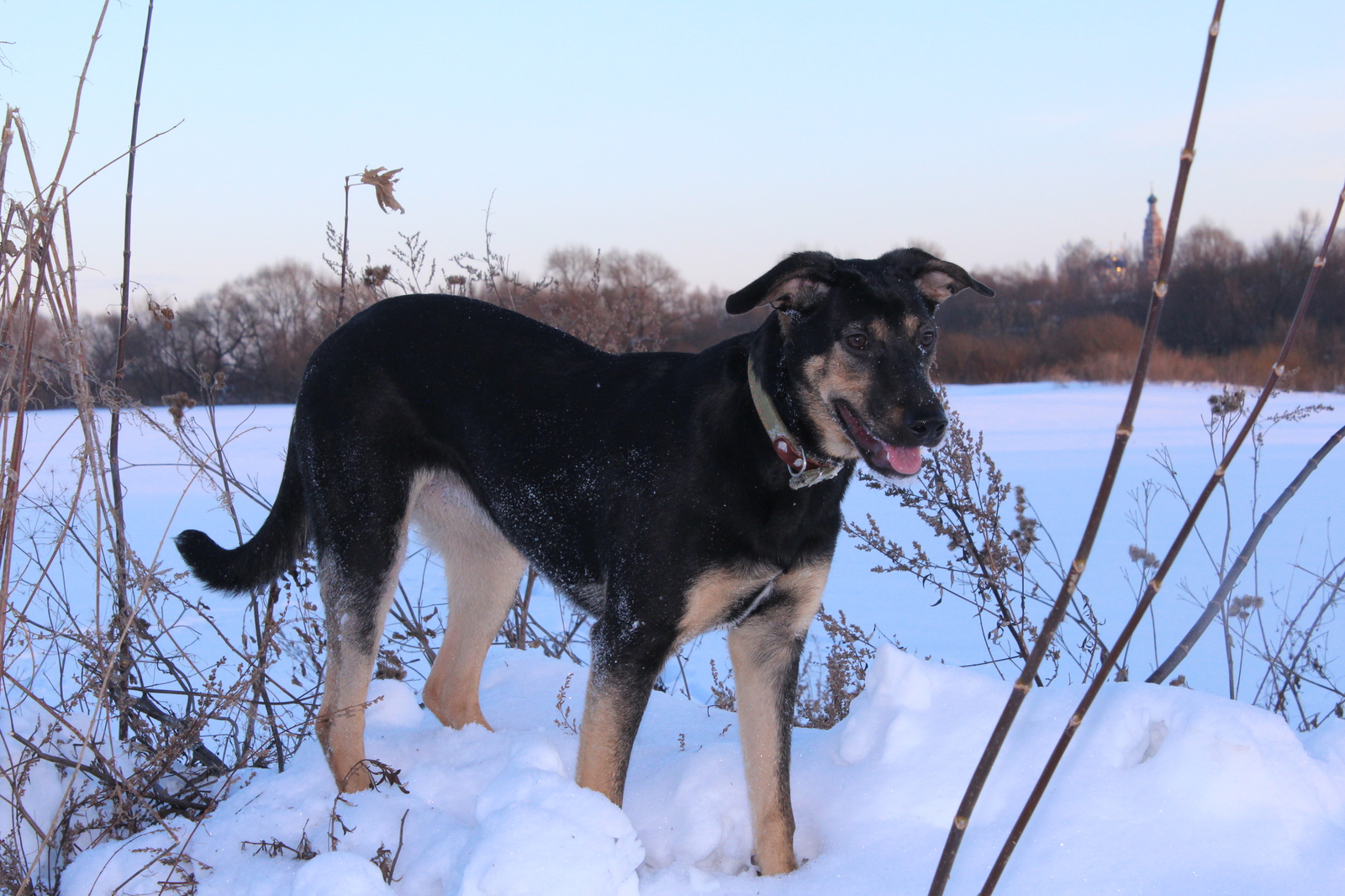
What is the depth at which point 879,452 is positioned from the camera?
106 inches

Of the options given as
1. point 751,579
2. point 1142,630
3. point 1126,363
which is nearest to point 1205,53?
point 751,579

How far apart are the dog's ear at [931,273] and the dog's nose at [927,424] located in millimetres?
677

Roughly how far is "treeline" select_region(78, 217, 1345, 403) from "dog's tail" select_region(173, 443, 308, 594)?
249 centimetres

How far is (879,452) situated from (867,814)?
1.07 meters

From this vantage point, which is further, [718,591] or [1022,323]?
[1022,323]

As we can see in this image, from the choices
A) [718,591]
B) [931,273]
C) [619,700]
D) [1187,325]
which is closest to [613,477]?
[718,591]

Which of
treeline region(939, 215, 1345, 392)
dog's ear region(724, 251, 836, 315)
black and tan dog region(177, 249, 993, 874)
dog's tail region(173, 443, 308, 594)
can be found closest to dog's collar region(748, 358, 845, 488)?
black and tan dog region(177, 249, 993, 874)

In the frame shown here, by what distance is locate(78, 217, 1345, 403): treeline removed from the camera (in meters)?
7.22

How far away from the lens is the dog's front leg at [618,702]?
9.36 ft

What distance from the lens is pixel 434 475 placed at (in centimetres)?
368

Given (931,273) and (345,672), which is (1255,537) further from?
(345,672)

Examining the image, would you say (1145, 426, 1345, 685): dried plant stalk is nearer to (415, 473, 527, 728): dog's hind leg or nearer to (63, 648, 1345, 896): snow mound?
(63, 648, 1345, 896): snow mound

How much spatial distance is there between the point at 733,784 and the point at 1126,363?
970 inches

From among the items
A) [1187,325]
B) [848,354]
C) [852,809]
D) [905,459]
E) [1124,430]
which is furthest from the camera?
[1187,325]
